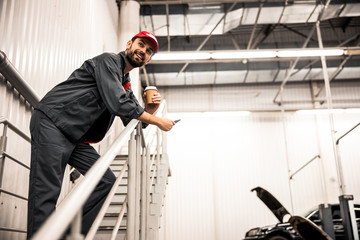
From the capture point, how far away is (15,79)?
2.50m

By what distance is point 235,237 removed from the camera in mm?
11375

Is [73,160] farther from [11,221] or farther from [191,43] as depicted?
[191,43]

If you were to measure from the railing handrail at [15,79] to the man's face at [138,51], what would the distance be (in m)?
0.87

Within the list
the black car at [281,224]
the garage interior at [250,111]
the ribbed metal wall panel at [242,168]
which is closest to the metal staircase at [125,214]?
the black car at [281,224]

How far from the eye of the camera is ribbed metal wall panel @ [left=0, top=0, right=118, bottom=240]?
2.59 m

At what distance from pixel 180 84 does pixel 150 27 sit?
10.8 feet

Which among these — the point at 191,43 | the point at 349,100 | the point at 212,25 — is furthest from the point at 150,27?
the point at 349,100

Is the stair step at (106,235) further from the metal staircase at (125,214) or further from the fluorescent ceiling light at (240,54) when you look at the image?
the fluorescent ceiling light at (240,54)

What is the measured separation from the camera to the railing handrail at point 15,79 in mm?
2287

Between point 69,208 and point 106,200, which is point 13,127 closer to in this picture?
point 106,200

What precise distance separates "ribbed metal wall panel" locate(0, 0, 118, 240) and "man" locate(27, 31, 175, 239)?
0.87 meters

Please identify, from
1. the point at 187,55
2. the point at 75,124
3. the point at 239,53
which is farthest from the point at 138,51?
the point at 239,53

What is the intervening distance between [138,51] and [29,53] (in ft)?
4.56

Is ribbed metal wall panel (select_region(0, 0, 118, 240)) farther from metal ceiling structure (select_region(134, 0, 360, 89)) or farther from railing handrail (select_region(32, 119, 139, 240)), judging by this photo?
metal ceiling structure (select_region(134, 0, 360, 89))
